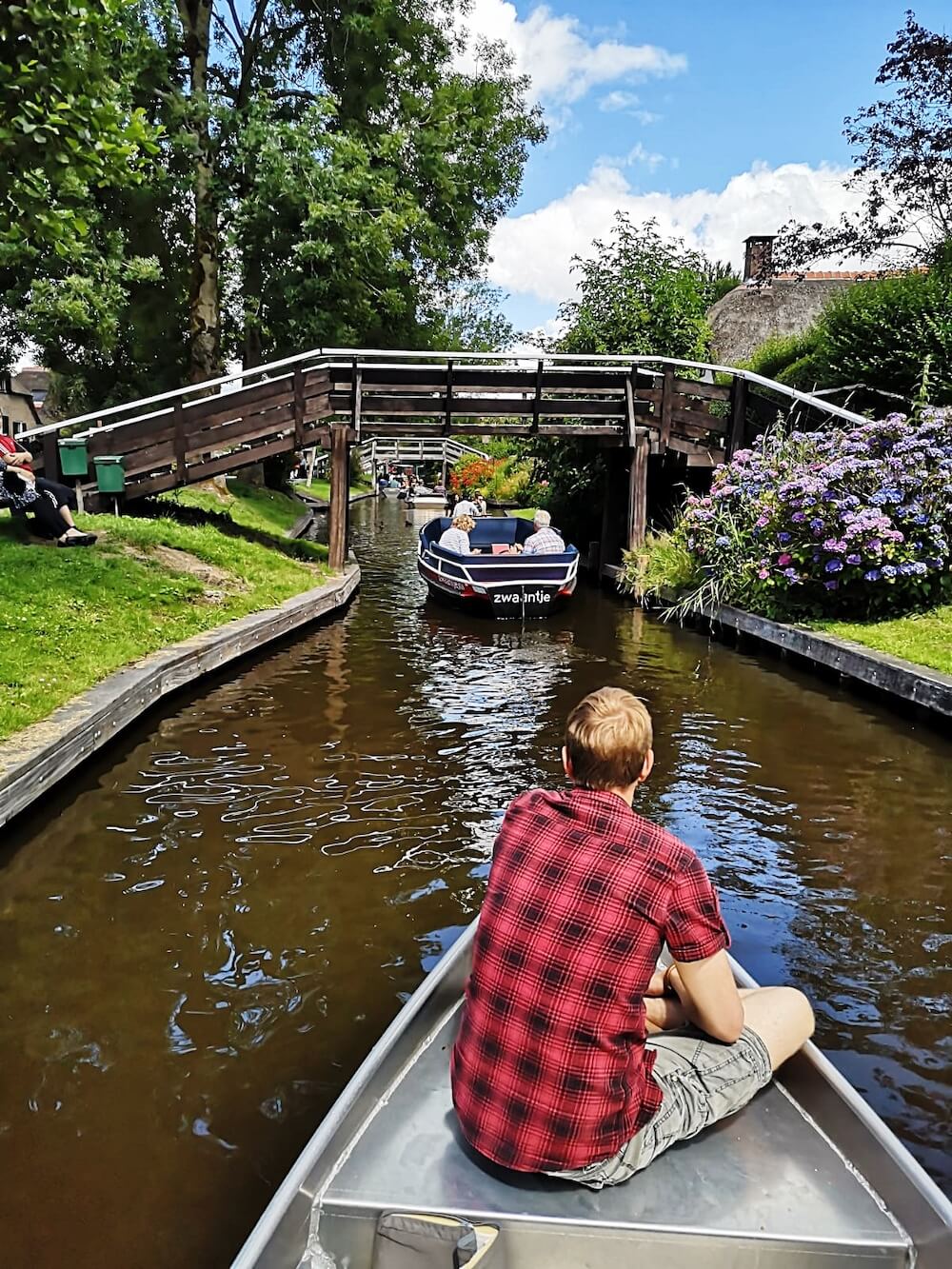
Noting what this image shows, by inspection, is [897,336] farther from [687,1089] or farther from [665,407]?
[687,1089]

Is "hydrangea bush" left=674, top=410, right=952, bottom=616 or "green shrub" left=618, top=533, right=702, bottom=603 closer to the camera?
"hydrangea bush" left=674, top=410, right=952, bottom=616

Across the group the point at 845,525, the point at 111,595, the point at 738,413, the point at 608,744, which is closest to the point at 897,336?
the point at 738,413

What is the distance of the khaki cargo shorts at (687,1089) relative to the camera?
8.41ft

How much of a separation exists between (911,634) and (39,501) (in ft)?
33.6

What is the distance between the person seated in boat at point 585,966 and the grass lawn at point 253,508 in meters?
15.2

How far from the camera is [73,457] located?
1506 centimetres

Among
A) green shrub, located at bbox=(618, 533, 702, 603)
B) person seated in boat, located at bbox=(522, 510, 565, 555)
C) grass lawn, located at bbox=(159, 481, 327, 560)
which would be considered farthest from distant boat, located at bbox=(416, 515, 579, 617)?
grass lawn, located at bbox=(159, 481, 327, 560)

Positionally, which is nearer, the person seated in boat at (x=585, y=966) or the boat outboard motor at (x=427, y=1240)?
the boat outboard motor at (x=427, y=1240)

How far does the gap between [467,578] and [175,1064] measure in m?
10.7

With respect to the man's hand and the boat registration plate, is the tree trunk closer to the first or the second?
the boat registration plate

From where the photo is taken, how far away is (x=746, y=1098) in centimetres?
289

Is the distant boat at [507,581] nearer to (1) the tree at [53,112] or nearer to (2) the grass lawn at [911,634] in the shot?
(2) the grass lawn at [911,634]

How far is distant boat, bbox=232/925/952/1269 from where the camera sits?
2385 mm

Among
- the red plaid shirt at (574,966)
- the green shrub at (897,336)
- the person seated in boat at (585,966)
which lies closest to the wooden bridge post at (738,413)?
the green shrub at (897,336)
